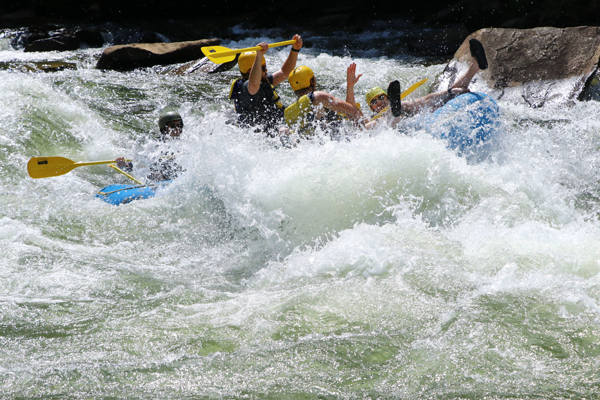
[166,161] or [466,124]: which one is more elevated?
[466,124]

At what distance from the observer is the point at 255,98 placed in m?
5.29

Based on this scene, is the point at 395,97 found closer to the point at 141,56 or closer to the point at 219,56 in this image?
the point at 219,56

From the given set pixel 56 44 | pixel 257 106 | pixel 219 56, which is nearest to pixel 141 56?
pixel 56 44

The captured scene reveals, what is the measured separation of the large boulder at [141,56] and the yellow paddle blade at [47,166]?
5.08 m

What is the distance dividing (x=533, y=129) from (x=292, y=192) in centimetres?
333

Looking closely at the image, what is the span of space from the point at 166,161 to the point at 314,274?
264 centimetres

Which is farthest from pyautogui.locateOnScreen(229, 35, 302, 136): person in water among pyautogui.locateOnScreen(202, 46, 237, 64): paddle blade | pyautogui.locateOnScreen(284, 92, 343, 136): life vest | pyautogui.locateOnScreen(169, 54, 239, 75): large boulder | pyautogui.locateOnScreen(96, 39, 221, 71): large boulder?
pyautogui.locateOnScreen(96, 39, 221, 71): large boulder

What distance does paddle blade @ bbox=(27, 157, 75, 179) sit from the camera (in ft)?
15.8

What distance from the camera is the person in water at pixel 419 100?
4.51 m

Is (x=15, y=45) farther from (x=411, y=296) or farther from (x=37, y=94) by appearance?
(x=411, y=296)

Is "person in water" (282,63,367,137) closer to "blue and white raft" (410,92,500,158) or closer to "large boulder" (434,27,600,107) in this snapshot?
"blue and white raft" (410,92,500,158)

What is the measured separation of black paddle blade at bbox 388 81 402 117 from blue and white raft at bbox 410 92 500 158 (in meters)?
0.32

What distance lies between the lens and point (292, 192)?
3959 millimetres

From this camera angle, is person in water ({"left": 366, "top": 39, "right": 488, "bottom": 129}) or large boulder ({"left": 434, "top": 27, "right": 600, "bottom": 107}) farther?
large boulder ({"left": 434, "top": 27, "right": 600, "bottom": 107})
